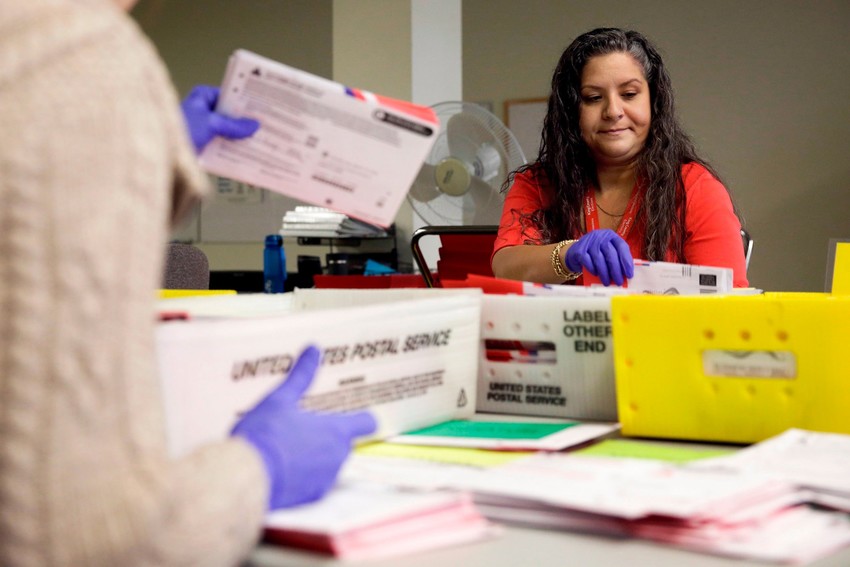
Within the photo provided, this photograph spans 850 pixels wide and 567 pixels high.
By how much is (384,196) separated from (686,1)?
4423mm

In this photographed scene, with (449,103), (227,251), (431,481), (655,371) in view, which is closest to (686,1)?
(449,103)

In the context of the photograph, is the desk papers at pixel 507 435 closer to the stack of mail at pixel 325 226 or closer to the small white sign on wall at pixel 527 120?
the stack of mail at pixel 325 226

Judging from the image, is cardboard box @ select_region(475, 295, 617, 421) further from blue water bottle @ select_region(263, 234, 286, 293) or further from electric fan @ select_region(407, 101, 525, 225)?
blue water bottle @ select_region(263, 234, 286, 293)

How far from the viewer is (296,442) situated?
79cm

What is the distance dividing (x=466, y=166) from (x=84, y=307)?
3.02 metres

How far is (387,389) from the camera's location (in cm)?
111

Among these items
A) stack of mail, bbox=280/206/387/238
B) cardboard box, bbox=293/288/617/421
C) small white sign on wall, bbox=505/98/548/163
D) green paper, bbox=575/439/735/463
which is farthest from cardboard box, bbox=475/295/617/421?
small white sign on wall, bbox=505/98/548/163

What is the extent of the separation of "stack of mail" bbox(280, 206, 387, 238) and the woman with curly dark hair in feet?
6.07

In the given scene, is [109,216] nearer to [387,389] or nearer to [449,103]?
[387,389]

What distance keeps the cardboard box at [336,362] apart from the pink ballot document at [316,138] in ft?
0.48

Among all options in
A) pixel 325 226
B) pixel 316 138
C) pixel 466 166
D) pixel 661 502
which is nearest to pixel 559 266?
pixel 316 138

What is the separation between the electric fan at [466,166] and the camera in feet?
→ 11.8

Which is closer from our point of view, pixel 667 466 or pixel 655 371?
pixel 667 466

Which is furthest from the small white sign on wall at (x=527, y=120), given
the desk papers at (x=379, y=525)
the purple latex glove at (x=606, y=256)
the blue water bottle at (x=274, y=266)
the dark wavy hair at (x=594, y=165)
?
the desk papers at (x=379, y=525)
